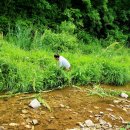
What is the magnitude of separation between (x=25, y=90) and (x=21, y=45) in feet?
6.35

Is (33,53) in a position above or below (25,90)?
above

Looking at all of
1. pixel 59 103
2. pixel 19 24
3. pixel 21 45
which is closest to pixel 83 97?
pixel 59 103

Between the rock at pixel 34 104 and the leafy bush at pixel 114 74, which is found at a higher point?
the leafy bush at pixel 114 74

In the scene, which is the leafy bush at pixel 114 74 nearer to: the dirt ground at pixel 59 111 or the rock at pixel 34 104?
the dirt ground at pixel 59 111

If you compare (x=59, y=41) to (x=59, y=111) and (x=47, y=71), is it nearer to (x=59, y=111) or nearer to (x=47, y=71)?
(x=47, y=71)

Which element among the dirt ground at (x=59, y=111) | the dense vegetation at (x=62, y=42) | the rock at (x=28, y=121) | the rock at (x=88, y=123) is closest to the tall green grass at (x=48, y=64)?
the dense vegetation at (x=62, y=42)

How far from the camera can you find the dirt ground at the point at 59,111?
516 cm

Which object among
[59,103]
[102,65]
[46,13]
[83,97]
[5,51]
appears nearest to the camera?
[59,103]

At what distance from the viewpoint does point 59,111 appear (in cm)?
557

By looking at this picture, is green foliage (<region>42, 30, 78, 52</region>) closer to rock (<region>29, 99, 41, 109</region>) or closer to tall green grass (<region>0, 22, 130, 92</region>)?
tall green grass (<region>0, 22, 130, 92</region>)

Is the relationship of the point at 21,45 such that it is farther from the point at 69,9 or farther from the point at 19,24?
the point at 69,9

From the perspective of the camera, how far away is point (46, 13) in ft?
31.2

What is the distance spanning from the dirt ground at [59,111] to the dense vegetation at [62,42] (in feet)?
0.98

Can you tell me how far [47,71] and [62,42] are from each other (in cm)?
205
